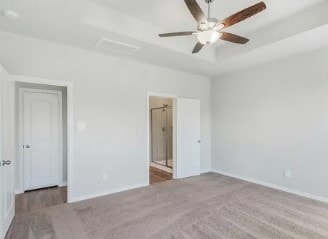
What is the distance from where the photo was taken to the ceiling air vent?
315 centimetres

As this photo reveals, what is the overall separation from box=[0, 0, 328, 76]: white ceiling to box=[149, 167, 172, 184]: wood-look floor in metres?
2.80

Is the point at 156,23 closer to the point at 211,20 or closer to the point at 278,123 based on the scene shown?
the point at 211,20

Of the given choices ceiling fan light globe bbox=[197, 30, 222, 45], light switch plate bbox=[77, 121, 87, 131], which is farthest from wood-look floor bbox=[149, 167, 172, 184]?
ceiling fan light globe bbox=[197, 30, 222, 45]

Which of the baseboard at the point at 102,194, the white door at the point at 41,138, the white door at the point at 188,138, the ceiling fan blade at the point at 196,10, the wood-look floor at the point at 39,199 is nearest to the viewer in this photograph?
the ceiling fan blade at the point at 196,10

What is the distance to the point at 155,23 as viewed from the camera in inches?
125

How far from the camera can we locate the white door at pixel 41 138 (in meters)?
3.98

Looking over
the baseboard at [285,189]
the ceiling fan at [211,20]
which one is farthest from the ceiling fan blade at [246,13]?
the baseboard at [285,189]

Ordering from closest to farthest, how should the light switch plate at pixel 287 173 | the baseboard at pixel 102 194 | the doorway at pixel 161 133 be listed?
the baseboard at pixel 102 194 → the light switch plate at pixel 287 173 → the doorway at pixel 161 133

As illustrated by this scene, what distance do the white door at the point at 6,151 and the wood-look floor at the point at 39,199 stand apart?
1.70 ft

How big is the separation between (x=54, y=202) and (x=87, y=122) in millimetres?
1486

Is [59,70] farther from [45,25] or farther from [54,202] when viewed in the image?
[54,202]

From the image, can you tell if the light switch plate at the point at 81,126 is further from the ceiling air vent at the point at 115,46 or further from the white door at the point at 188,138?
the white door at the point at 188,138

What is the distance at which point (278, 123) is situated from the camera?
4.00m

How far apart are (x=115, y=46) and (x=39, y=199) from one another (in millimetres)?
3040
